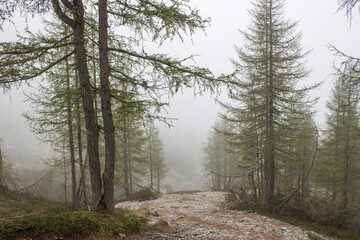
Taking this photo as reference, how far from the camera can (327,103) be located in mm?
19016

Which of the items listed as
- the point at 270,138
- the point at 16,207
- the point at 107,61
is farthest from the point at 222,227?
the point at 16,207

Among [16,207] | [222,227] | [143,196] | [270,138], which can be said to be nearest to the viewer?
[16,207]

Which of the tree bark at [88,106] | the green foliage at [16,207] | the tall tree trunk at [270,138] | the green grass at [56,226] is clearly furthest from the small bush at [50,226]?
the tall tree trunk at [270,138]

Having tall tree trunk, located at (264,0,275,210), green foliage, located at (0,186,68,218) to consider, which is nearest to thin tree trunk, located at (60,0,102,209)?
green foliage, located at (0,186,68,218)

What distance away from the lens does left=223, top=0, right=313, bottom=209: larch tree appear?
11.8 metres

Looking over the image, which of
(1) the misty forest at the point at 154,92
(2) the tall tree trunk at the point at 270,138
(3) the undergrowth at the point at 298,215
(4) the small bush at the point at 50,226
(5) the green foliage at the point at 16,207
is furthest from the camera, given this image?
(2) the tall tree trunk at the point at 270,138

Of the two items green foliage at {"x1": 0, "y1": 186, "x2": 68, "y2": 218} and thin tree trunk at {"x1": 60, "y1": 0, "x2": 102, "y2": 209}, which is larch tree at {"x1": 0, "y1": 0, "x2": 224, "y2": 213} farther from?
green foliage at {"x1": 0, "y1": 186, "x2": 68, "y2": 218}

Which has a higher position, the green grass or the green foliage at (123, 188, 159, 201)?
the green grass

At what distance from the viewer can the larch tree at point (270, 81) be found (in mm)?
11781

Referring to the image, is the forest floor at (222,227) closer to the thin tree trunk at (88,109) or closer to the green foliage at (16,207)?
the thin tree trunk at (88,109)

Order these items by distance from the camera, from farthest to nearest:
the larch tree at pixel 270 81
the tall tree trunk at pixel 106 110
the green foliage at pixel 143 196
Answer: the green foliage at pixel 143 196, the larch tree at pixel 270 81, the tall tree trunk at pixel 106 110

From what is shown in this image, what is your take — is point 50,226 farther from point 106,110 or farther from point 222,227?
point 222,227

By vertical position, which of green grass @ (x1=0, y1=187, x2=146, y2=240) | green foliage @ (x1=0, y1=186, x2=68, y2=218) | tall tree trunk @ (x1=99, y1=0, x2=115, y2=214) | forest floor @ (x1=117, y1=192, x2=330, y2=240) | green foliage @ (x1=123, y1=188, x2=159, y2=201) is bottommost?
green foliage @ (x1=123, y1=188, x2=159, y2=201)

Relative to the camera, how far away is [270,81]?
11.9 m
